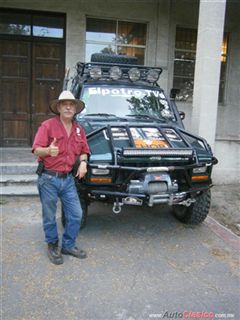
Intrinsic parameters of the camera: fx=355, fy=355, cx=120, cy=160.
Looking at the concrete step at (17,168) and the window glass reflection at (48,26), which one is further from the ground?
the window glass reflection at (48,26)

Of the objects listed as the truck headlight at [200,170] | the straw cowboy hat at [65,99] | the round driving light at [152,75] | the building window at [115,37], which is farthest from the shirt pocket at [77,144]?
the building window at [115,37]

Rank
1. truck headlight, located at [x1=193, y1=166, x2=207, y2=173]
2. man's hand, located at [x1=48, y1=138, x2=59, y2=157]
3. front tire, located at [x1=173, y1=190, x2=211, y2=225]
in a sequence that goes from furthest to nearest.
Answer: front tire, located at [x1=173, y1=190, x2=211, y2=225]
truck headlight, located at [x1=193, y1=166, x2=207, y2=173]
man's hand, located at [x1=48, y1=138, x2=59, y2=157]

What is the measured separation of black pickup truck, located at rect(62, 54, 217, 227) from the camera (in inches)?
160

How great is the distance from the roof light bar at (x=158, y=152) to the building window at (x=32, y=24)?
6.38 metres

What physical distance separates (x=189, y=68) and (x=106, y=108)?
5669 millimetres

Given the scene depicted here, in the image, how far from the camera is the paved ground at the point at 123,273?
309cm

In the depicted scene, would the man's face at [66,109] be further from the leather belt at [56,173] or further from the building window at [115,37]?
the building window at [115,37]

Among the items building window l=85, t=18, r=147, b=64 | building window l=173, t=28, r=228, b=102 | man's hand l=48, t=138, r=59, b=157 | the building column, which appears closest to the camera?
man's hand l=48, t=138, r=59, b=157

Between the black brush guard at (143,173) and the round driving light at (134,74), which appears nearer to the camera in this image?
the black brush guard at (143,173)

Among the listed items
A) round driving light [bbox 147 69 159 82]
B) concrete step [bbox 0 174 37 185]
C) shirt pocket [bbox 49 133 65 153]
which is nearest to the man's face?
shirt pocket [bbox 49 133 65 153]

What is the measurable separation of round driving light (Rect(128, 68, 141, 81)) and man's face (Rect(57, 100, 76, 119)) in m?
2.41

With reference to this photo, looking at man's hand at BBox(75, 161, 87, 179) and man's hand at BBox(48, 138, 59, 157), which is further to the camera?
man's hand at BBox(75, 161, 87, 179)

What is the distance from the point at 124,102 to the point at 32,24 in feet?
16.1

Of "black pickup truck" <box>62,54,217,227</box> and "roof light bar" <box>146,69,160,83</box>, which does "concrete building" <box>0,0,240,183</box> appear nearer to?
"roof light bar" <box>146,69,160,83</box>
